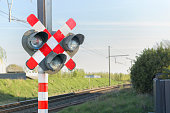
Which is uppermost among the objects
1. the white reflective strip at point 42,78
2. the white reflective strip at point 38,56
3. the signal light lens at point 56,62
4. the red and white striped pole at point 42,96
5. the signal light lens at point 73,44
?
the signal light lens at point 73,44

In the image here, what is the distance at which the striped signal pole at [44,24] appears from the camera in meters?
5.60

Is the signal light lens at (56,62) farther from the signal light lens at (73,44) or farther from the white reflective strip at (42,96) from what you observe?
the white reflective strip at (42,96)

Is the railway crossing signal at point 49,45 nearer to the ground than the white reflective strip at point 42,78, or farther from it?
farther from it

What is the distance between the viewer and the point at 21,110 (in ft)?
53.9

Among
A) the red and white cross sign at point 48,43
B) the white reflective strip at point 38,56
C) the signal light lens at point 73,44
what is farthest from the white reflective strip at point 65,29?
the white reflective strip at point 38,56

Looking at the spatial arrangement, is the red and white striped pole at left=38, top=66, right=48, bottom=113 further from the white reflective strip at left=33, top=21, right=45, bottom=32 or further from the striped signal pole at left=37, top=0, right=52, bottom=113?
the white reflective strip at left=33, top=21, right=45, bottom=32

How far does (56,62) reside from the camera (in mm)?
5762

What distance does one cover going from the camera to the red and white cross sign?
18.2 feet

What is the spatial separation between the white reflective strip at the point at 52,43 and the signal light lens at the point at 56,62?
293mm

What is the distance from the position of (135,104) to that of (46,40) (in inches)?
386

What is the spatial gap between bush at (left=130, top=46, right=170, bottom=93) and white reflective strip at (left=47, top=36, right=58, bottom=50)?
1394cm

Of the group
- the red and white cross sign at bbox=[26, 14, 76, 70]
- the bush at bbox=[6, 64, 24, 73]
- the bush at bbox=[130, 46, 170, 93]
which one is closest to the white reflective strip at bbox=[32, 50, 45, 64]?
the red and white cross sign at bbox=[26, 14, 76, 70]

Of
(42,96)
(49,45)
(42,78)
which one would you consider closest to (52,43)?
(49,45)

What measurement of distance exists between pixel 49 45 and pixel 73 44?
635 millimetres
